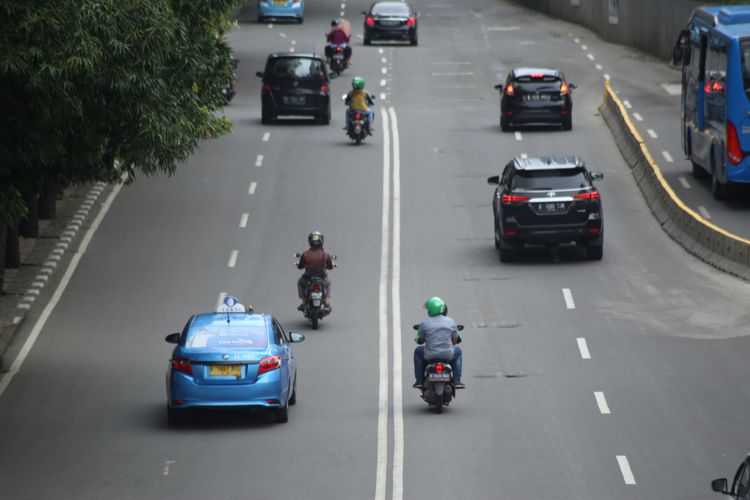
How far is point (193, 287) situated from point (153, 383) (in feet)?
23.5

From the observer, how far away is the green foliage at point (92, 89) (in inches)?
771

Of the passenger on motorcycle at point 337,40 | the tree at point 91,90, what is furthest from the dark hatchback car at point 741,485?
the passenger on motorcycle at point 337,40

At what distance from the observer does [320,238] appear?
2800cm

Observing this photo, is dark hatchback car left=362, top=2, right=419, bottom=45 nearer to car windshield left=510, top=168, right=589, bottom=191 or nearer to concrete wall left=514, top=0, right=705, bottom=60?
concrete wall left=514, top=0, right=705, bottom=60

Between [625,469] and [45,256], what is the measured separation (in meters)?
18.6

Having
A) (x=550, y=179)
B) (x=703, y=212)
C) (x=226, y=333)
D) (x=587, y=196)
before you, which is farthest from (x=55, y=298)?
(x=703, y=212)

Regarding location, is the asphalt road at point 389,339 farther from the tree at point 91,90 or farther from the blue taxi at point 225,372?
the tree at point 91,90

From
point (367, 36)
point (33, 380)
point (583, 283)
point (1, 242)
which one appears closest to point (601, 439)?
point (33, 380)

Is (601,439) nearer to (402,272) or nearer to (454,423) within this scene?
(454,423)

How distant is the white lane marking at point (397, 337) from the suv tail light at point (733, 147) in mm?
7147

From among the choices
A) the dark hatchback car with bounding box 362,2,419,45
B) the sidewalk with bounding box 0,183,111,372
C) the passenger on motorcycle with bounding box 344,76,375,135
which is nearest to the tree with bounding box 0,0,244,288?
the sidewalk with bounding box 0,183,111,372

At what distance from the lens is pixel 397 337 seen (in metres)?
27.1

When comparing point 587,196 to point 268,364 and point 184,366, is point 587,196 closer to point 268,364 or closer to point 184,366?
point 268,364

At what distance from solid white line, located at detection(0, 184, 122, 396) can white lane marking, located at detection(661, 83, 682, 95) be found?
21.2 m
